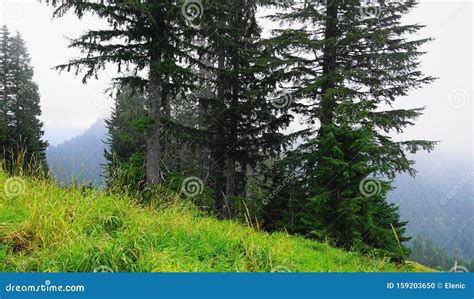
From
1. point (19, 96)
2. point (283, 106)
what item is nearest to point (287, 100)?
point (283, 106)

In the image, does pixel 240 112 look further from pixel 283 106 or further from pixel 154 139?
pixel 154 139

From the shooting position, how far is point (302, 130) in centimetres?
1499

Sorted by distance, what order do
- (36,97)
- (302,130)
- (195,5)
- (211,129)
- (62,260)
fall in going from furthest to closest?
(36,97) → (211,129) → (302,130) → (195,5) → (62,260)

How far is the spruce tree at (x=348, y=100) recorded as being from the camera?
10.3 metres

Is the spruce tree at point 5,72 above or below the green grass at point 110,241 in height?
above

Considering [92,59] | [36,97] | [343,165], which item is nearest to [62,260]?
[343,165]

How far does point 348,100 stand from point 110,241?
1008cm

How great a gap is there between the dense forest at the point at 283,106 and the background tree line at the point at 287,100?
0.16 feet

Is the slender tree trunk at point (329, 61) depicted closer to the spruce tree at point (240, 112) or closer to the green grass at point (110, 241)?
the spruce tree at point (240, 112)

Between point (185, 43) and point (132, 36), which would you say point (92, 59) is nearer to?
point (132, 36)

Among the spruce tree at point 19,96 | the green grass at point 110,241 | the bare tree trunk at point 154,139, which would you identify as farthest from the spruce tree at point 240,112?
the spruce tree at point 19,96

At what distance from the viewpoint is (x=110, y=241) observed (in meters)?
4.37

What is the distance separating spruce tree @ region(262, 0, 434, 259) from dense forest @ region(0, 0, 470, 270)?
4 centimetres

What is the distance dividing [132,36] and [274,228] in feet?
27.8
